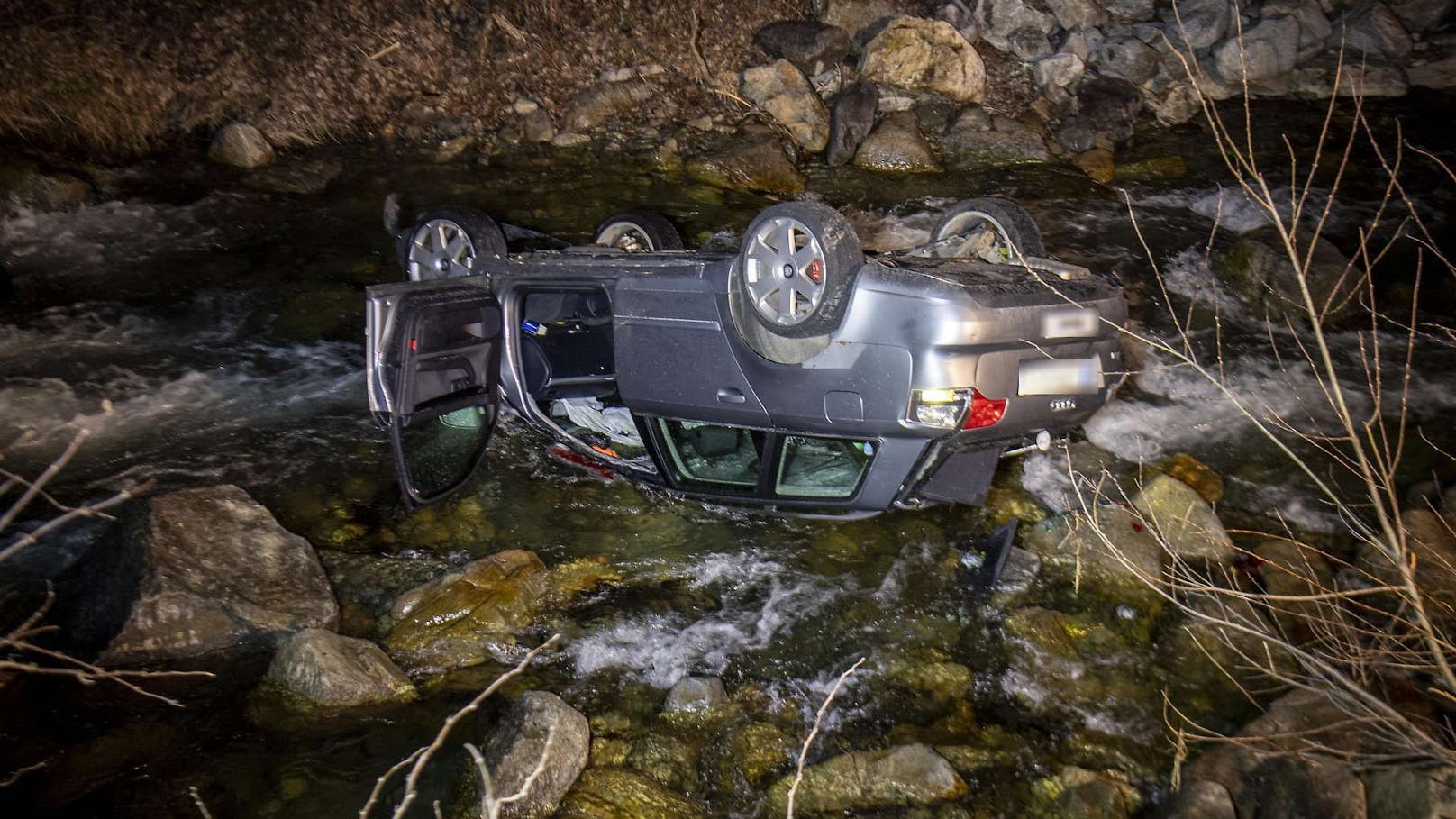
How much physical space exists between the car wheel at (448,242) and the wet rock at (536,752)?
10.4 feet

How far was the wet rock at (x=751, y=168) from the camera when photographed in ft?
36.6

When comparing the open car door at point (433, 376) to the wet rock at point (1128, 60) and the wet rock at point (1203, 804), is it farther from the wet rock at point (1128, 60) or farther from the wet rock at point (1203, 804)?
the wet rock at point (1128, 60)

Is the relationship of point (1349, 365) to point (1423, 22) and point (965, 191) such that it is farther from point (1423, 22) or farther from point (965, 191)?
point (1423, 22)

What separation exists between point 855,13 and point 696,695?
10.7 metres

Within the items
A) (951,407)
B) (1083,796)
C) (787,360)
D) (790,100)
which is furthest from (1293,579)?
(790,100)

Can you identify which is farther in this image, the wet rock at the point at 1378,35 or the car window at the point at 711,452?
the wet rock at the point at 1378,35

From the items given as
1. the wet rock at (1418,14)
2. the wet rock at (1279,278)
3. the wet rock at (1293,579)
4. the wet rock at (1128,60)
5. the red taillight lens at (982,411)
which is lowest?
the wet rock at (1293,579)

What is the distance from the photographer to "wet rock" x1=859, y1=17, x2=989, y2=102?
486 inches

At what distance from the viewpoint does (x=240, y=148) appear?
11266 millimetres

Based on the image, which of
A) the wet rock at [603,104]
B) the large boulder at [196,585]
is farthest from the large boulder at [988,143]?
the large boulder at [196,585]

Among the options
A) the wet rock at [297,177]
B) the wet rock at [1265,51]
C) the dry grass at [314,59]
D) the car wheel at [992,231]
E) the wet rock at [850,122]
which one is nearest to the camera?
the car wheel at [992,231]

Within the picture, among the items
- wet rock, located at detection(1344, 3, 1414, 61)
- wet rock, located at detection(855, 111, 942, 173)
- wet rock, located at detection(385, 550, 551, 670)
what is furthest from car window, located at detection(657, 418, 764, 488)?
wet rock, located at detection(1344, 3, 1414, 61)

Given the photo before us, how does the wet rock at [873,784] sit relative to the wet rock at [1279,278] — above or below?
below

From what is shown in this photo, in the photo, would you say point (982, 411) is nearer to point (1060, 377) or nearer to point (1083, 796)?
point (1060, 377)
